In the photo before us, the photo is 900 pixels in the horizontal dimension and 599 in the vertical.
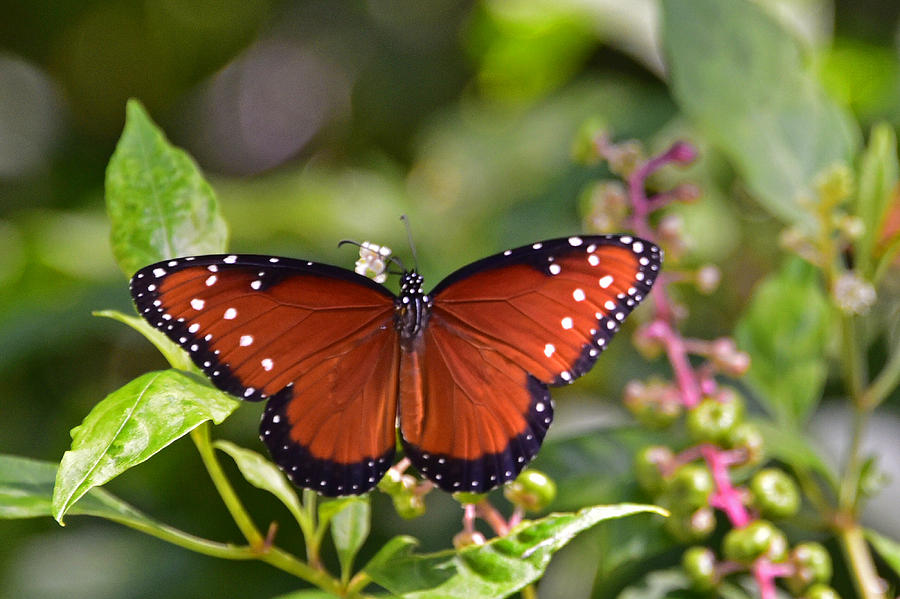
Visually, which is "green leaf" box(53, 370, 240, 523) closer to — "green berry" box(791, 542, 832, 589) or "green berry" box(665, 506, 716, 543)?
"green berry" box(665, 506, 716, 543)

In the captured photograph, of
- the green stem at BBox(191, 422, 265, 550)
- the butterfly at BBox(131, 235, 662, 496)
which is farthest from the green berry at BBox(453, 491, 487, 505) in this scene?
the green stem at BBox(191, 422, 265, 550)

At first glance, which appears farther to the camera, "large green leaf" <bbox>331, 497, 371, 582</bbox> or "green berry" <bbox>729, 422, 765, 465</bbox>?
"green berry" <bbox>729, 422, 765, 465</bbox>

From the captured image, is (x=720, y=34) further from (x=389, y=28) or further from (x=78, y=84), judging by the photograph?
(x=78, y=84)

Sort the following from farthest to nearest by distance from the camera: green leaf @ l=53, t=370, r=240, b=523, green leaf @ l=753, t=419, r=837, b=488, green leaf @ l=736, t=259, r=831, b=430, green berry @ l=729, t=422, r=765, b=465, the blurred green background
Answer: the blurred green background → green leaf @ l=736, t=259, r=831, b=430 → green leaf @ l=753, t=419, r=837, b=488 → green berry @ l=729, t=422, r=765, b=465 → green leaf @ l=53, t=370, r=240, b=523

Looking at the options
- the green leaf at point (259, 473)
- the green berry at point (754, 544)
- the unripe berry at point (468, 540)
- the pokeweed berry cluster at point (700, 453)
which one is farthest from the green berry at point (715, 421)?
the green leaf at point (259, 473)

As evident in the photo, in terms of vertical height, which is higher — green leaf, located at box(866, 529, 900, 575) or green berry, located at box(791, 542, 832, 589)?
green berry, located at box(791, 542, 832, 589)

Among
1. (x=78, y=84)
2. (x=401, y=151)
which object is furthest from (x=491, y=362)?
(x=78, y=84)
